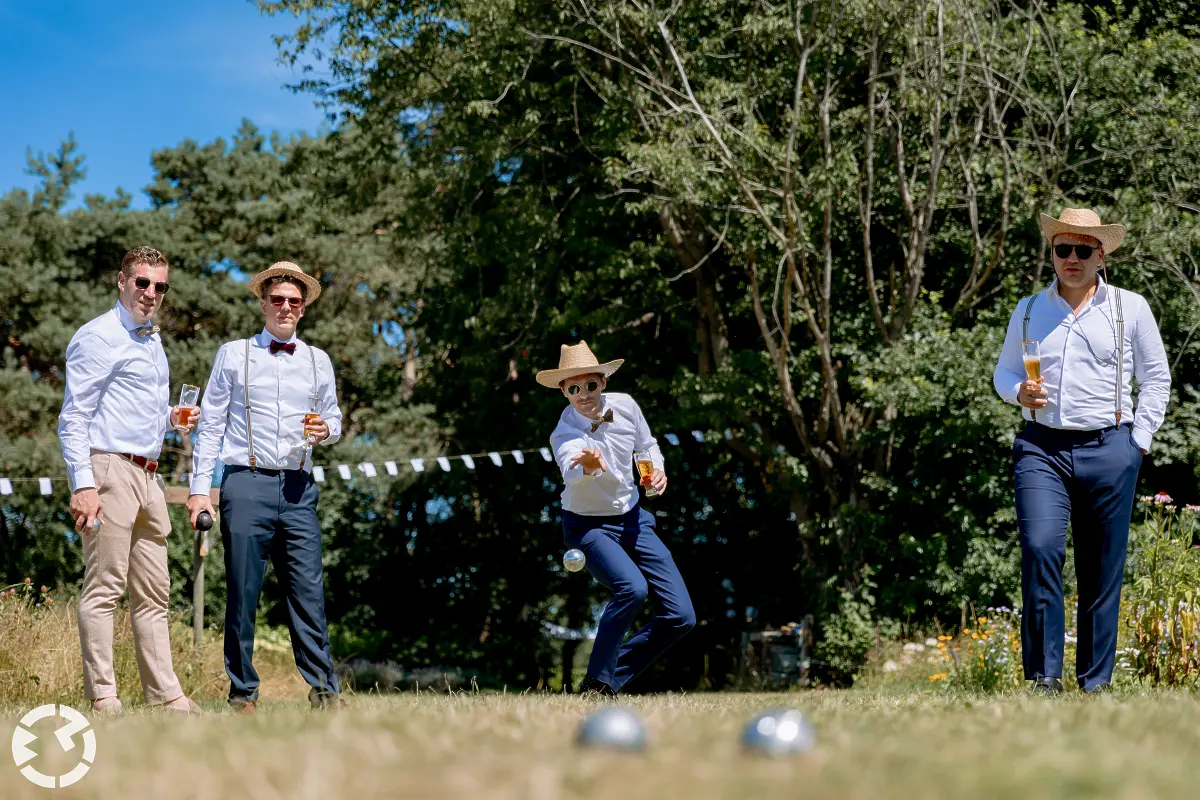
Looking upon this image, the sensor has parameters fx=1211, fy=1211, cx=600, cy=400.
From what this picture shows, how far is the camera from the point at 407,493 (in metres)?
23.9

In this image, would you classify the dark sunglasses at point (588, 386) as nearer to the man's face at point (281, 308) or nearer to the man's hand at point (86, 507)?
the man's face at point (281, 308)

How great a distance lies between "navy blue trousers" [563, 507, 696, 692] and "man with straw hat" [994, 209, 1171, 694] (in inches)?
68.2

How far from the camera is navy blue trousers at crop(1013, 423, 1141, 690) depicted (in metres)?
5.45

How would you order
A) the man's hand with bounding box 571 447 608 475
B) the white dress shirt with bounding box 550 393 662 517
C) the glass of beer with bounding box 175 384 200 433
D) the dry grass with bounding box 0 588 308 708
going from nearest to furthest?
the glass of beer with bounding box 175 384 200 433 → the man's hand with bounding box 571 447 608 475 → the white dress shirt with bounding box 550 393 662 517 → the dry grass with bounding box 0 588 308 708

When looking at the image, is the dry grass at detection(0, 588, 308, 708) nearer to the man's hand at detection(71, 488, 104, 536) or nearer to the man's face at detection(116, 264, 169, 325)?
the man's hand at detection(71, 488, 104, 536)

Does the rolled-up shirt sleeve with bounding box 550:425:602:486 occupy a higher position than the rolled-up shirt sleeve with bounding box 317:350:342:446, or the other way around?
the rolled-up shirt sleeve with bounding box 317:350:342:446

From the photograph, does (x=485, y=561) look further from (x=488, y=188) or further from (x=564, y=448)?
(x=564, y=448)

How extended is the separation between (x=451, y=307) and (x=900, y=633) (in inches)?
346

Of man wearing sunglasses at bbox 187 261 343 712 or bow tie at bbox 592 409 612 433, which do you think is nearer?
man wearing sunglasses at bbox 187 261 343 712

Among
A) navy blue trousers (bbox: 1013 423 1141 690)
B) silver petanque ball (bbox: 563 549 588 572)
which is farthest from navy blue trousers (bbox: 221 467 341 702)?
navy blue trousers (bbox: 1013 423 1141 690)

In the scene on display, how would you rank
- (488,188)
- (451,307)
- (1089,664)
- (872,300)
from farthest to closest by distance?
(451,307) < (488,188) < (872,300) < (1089,664)

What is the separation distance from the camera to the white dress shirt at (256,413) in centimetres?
555

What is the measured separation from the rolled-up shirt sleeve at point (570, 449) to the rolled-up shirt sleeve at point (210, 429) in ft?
5.27

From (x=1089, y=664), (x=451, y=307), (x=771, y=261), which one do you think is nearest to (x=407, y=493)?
(x=451, y=307)
